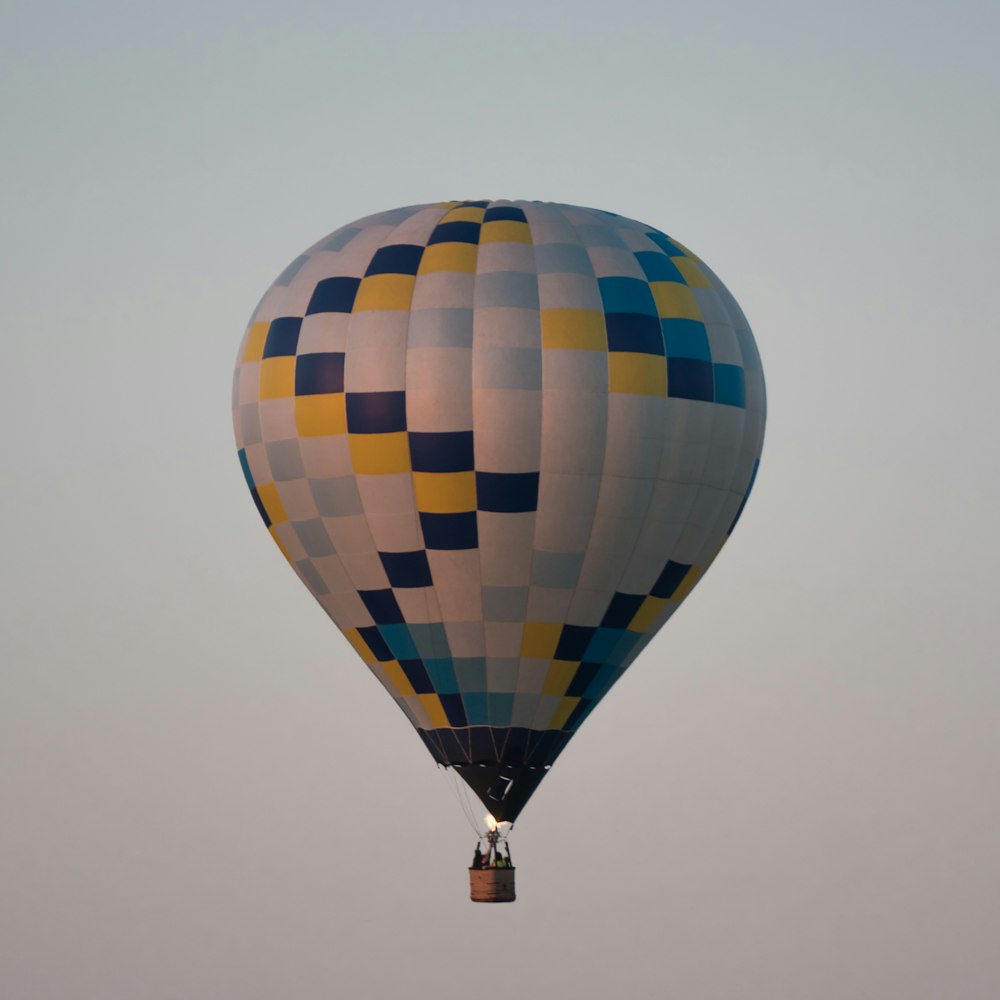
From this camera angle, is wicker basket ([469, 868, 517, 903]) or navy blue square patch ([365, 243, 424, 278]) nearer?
wicker basket ([469, 868, 517, 903])

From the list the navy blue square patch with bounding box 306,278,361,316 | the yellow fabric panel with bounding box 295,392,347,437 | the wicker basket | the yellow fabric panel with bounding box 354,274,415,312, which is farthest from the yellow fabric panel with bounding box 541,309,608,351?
the wicker basket

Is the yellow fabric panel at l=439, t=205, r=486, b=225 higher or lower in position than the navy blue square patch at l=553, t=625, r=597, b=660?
higher

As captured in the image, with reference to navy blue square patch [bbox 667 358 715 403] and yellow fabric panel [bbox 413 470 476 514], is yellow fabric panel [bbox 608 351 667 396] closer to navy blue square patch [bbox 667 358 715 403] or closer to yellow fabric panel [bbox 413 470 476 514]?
navy blue square patch [bbox 667 358 715 403]

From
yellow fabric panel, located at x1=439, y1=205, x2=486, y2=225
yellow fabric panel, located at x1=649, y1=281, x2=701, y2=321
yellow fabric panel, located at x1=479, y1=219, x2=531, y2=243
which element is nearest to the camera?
yellow fabric panel, located at x1=649, y1=281, x2=701, y2=321

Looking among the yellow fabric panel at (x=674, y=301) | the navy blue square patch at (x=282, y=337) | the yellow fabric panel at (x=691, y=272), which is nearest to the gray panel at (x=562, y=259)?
the yellow fabric panel at (x=674, y=301)

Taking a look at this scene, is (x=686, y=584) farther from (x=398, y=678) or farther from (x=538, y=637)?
(x=398, y=678)

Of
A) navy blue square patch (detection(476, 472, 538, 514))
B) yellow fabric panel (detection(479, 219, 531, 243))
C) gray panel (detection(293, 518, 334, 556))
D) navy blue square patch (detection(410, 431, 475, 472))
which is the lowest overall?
gray panel (detection(293, 518, 334, 556))

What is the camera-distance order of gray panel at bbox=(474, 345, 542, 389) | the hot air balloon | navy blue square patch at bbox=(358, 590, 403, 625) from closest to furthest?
gray panel at bbox=(474, 345, 542, 389) < the hot air balloon < navy blue square patch at bbox=(358, 590, 403, 625)
